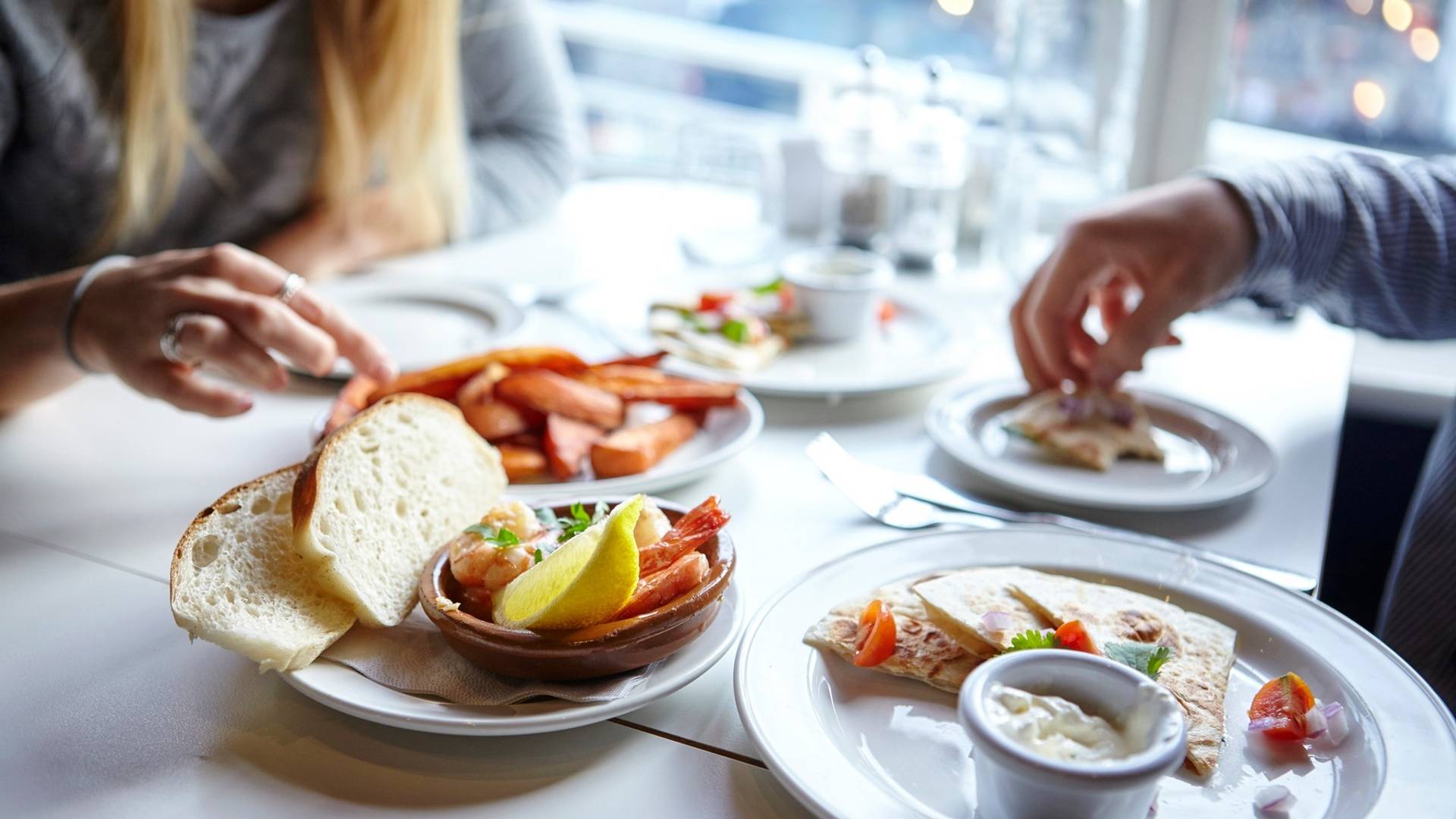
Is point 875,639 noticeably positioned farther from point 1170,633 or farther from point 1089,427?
point 1089,427

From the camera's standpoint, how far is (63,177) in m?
1.99

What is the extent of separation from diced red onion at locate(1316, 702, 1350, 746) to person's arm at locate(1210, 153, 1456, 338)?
0.84m

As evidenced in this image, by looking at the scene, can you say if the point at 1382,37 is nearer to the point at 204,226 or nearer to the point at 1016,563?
the point at 1016,563

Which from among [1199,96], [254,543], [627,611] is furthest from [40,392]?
[1199,96]

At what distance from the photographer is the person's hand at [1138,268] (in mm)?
1494

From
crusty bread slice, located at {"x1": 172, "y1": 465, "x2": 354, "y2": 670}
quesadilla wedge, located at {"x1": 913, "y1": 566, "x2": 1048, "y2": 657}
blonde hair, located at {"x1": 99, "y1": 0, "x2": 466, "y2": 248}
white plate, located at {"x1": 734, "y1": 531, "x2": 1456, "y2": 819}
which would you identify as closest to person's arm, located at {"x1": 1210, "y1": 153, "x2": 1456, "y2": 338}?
white plate, located at {"x1": 734, "y1": 531, "x2": 1456, "y2": 819}

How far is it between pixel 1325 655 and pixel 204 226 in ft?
7.03

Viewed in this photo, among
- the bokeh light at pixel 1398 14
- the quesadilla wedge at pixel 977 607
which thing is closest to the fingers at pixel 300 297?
the quesadilla wedge at pixel 977 607

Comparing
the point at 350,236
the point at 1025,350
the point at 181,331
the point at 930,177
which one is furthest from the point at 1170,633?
the point at 350,236

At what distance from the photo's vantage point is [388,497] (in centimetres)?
101

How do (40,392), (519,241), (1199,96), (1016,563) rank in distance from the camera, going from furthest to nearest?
(1199,96) → (519,241) → (40,392) → (1016,563)

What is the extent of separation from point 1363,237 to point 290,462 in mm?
Result: 1549

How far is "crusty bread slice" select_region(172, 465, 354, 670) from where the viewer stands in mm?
854

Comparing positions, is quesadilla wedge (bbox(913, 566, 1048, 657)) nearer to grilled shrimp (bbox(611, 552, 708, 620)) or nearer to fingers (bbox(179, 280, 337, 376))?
grilled shrimp (bbox(611, 552, 708, 620))
